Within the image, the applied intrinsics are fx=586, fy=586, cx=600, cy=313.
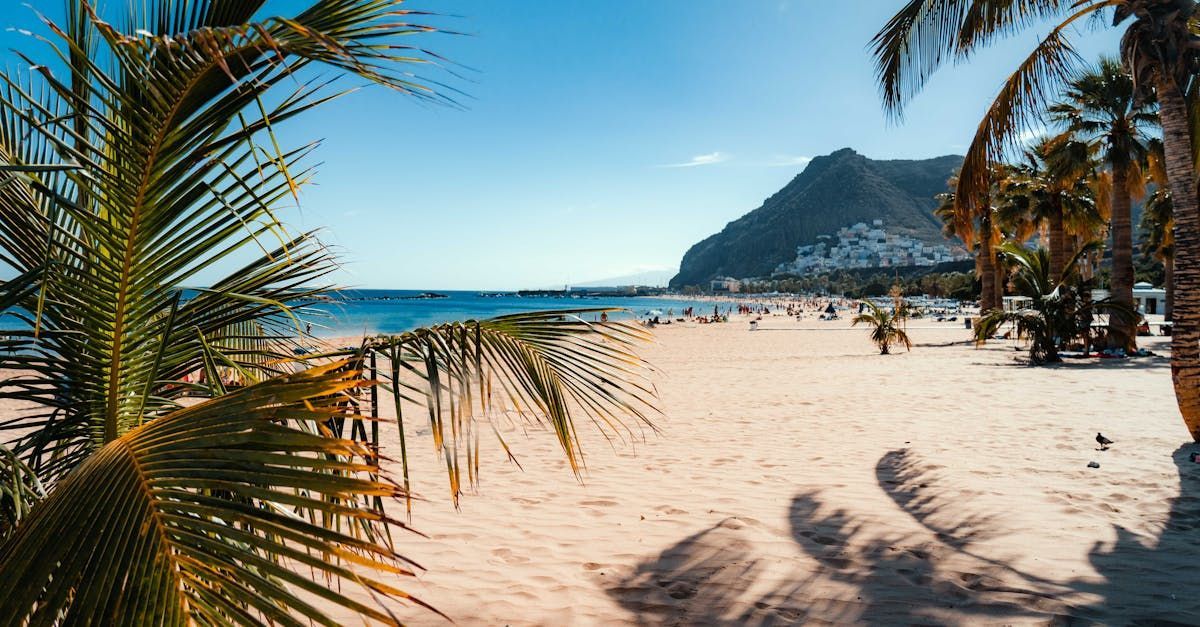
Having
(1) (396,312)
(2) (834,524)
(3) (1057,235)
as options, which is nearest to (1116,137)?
(3) (1057,235)

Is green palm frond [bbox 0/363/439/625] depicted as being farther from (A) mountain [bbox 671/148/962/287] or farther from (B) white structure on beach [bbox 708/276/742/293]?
(A) mountain [bbox 671/148/962/287]

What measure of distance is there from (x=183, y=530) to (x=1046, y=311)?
1480cm

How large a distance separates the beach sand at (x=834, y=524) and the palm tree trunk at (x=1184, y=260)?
0.53 metres

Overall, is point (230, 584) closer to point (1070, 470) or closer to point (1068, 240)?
point (1070, 470)

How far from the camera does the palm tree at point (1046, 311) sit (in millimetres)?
11984

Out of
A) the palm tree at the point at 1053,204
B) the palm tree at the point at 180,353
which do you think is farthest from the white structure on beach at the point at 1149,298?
the palm tree at the point at 180,353

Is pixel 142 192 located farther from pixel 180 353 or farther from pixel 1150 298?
pixel 1150 298

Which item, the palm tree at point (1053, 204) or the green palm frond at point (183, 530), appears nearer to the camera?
the green palm frond at point (183, 530)

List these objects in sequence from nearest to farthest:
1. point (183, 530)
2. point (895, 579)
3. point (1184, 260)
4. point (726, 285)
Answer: point (183, 530) < point (895, 579) < point (1184, 260) < point (726, 285)

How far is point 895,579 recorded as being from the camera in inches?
127

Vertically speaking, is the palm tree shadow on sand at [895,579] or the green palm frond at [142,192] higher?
the green palm frond at [142,192]

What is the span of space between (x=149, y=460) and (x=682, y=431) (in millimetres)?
6382

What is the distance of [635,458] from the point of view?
5961 mm

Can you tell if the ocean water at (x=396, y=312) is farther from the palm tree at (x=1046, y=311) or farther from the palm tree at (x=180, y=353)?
the palm tree at (x=1046, y=311)
